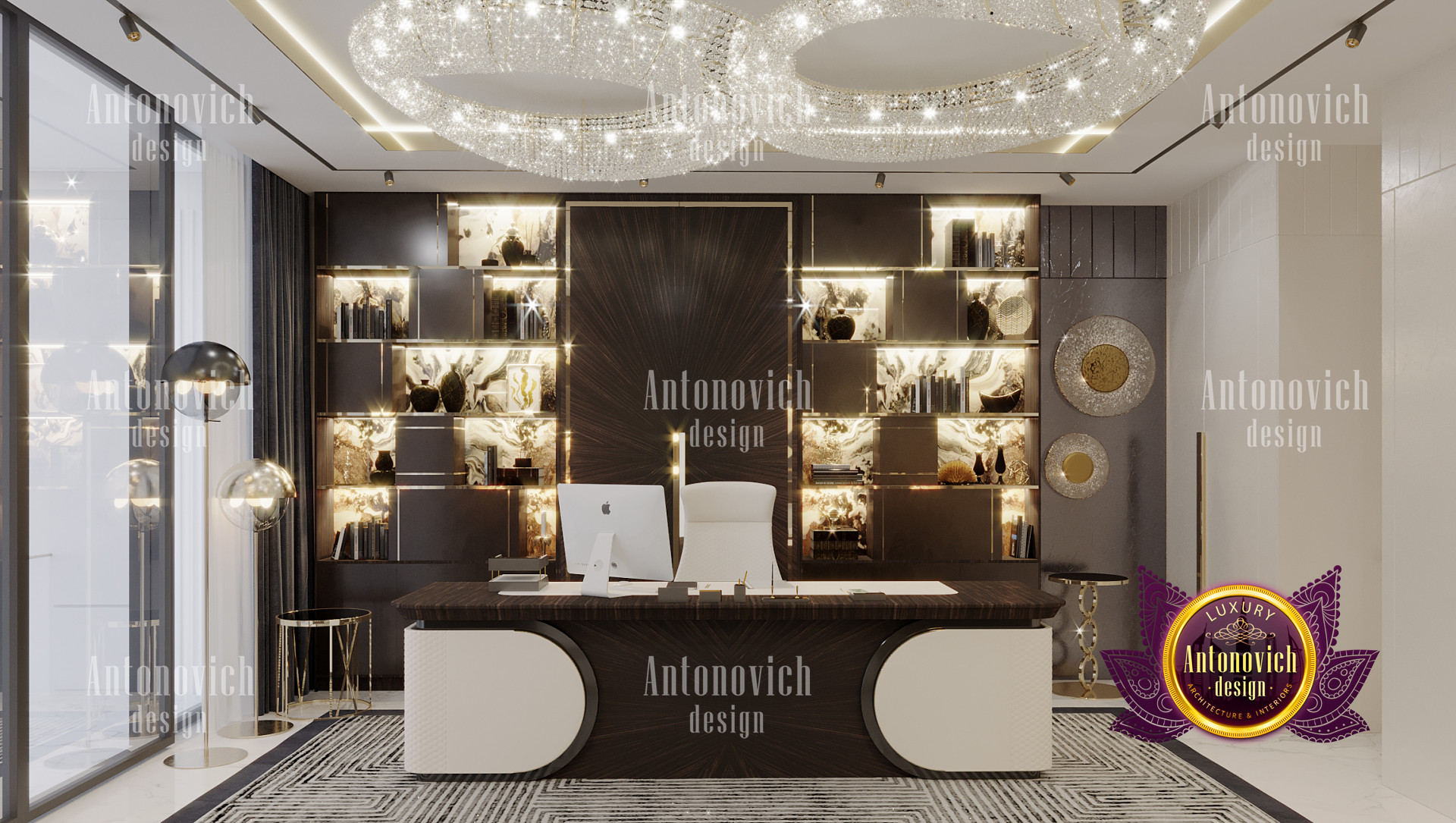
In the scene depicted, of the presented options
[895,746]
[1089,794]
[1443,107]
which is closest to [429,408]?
[895,746]

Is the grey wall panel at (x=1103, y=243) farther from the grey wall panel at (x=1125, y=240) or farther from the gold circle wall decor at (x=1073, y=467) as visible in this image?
the gold circle wall decor at (x=1073, y=467)

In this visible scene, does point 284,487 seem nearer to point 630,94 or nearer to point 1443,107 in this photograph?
point 630,94

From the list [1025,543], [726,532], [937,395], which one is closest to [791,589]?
[726,532]

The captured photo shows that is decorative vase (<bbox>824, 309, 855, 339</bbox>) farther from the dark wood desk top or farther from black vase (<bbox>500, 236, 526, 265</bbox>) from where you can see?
the dark wood desk top

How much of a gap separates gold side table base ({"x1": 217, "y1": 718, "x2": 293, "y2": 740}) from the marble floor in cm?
7

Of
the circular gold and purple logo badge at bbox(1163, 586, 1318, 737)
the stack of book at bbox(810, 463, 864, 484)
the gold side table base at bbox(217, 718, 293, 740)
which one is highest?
the stack of book at bbox(810, 463, 864, 484)

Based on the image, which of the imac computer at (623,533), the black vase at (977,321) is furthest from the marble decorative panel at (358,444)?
the black vase at (977,321)

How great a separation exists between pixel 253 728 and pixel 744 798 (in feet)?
8.77

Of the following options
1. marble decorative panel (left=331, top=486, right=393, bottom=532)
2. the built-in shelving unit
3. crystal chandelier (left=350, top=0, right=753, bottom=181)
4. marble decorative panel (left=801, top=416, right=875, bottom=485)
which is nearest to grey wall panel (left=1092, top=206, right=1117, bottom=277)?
the built-in shelving unit

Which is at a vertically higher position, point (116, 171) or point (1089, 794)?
point (116, 171)

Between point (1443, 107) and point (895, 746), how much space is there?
11.0ft

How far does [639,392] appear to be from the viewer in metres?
5.61

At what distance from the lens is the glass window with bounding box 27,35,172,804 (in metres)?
3.52

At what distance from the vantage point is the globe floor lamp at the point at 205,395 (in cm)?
401
